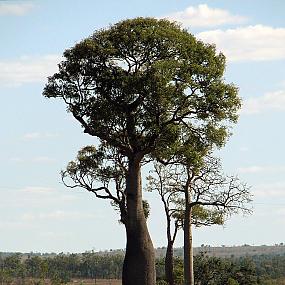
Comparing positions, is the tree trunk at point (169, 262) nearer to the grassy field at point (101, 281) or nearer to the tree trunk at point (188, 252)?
the tree trunk at point (188, 252)

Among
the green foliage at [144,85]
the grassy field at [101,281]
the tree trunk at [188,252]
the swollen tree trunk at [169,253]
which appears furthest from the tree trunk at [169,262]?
the grassy field at [101,281]

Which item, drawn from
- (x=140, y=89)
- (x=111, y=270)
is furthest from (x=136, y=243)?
(x=111, y=270)

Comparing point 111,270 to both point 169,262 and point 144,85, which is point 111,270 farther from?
point 144,85

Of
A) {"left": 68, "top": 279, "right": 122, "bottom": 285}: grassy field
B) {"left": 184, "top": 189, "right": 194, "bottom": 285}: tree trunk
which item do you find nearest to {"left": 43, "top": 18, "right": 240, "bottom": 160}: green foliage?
{"left": 184, "top": 189, "right": 194, "bottom": 285}: tree trunk

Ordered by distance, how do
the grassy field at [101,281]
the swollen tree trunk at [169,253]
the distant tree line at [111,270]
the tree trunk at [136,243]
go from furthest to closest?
the grassy field at [101,281], the distant tree line at [111,270], the swollen tree trunk at [169,253], the tree trunk at [136,243]

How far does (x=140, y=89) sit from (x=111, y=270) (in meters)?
64.9

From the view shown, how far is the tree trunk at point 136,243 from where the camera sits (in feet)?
57.6

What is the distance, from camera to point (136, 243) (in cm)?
1761

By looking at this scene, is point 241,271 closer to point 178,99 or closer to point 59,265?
point 178,99

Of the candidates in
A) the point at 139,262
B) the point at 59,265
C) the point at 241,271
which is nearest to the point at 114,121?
the point at 139,262

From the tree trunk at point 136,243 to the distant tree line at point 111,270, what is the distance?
8.04m

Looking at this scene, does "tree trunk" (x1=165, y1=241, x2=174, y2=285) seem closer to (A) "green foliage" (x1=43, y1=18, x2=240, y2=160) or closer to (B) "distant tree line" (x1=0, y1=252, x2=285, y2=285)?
(B) "distant tree line" (x1=0, y1=252, x2=285, y2=285)

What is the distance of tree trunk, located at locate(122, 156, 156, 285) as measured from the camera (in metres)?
17.6

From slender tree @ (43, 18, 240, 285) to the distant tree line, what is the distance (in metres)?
8.35
